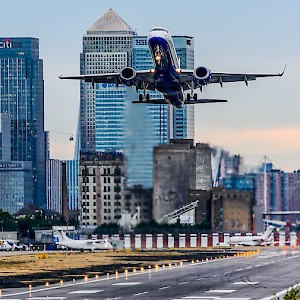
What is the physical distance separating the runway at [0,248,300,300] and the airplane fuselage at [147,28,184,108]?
1937 centimetres

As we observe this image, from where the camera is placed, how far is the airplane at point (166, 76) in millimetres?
139000

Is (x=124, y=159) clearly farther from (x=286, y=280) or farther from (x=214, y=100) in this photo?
(x=286, y=280)

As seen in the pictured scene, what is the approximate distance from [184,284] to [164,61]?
23.0 meters

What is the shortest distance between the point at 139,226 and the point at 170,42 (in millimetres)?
59257

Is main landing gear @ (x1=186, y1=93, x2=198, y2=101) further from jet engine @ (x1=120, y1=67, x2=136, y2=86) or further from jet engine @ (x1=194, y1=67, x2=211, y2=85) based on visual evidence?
jet engine @ (x1=120, y1=67, x2=136, y2=86)

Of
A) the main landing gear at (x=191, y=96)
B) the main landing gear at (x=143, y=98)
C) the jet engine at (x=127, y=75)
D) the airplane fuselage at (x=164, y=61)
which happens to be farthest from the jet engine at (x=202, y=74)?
the main landing gear at (x=143, y=98)

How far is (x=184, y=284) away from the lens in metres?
131

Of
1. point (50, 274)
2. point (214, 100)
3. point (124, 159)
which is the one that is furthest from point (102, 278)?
point (124, 159)

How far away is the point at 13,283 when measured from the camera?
133500 millimetres

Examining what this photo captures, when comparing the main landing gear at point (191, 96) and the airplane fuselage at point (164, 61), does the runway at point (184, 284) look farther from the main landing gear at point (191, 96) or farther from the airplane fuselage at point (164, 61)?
the airplane fuselage at point (164, 61)

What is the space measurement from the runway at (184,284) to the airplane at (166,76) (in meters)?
19.3

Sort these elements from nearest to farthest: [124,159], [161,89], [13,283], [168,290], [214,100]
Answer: [168,290] → [13,283] → [161,89] → [214,100] → [124,159]

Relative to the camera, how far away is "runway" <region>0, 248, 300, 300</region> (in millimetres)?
116850

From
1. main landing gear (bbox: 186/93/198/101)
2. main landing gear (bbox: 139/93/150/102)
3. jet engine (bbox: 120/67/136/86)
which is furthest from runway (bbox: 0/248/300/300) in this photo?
jet engine (bbox: 120/67/136/86)
